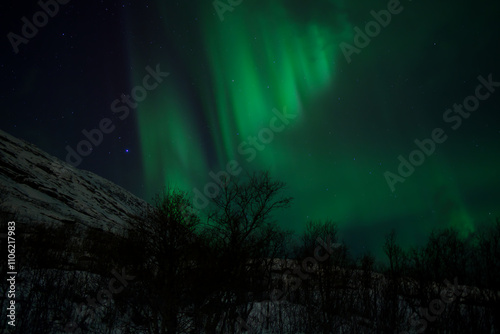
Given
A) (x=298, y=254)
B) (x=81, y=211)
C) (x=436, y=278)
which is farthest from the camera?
(x=81, y=211)

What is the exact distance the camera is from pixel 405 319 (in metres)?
23.9

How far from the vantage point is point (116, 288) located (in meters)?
21.7

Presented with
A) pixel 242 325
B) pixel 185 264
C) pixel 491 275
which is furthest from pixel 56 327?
pixel 491 275

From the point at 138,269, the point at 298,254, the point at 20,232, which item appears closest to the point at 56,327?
the point at 138,269

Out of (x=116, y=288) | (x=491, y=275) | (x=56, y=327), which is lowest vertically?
(x=56, y=327)

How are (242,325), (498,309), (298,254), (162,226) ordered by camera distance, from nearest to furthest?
(162,226), (498,309), (242,325), (298,254)

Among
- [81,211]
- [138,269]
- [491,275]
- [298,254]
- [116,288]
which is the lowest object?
[116,288]

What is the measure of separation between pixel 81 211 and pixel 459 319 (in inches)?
7680

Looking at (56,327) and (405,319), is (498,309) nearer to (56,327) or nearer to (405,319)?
(405,319)

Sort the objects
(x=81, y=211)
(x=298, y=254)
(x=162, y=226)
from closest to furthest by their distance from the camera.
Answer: (x=162, y=226)
(x=298, y=254)
(x=81, y=211)

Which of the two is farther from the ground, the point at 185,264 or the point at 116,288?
the point at 185,264

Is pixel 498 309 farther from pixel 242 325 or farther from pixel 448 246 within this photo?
pixel 242 325

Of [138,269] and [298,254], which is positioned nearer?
[138,269]

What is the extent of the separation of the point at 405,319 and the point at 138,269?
2388cm
